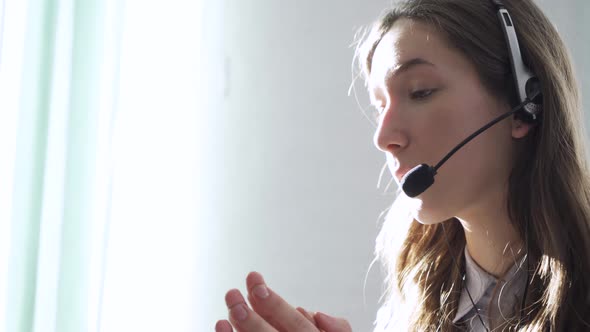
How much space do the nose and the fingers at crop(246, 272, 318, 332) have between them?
309mm

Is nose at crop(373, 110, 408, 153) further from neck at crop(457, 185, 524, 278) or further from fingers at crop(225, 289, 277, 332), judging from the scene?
fingers at crop(225, 289, 277, 332)

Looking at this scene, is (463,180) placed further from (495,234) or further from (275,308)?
(275,308)

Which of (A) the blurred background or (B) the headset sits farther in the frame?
(A) the blurred background

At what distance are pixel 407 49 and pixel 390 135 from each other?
130 millimetres

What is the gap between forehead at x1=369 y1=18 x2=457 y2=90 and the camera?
91 centimetres

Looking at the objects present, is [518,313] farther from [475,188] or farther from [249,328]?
[249,328]

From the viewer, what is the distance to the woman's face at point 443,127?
35.2 inches

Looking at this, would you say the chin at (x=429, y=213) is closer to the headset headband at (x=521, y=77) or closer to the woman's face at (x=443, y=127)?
the woman's face at (x=443, y=127)

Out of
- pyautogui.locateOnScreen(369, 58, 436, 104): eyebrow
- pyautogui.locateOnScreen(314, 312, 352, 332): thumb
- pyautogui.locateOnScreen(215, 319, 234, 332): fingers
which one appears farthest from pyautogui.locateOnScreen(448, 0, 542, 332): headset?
pyautogui.locateOnScreen(215, 319, 234, 332): fingers

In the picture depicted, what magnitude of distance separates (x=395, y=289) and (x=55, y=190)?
70cm

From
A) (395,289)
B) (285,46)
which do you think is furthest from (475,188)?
(285,46)

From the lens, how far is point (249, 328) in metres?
0.69

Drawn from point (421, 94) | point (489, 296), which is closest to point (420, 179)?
point (421, 94)

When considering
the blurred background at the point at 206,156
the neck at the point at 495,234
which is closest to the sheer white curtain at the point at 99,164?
the blurred background at the point at 206,156
